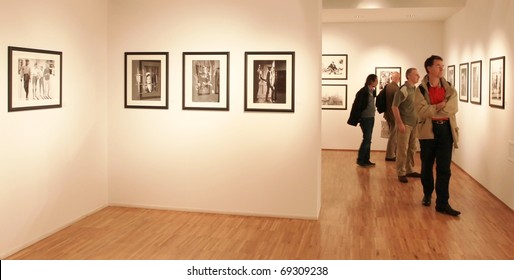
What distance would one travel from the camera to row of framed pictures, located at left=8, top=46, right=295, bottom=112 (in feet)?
21.0

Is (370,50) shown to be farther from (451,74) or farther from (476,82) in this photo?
(476,82)

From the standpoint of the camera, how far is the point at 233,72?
6.63 metres

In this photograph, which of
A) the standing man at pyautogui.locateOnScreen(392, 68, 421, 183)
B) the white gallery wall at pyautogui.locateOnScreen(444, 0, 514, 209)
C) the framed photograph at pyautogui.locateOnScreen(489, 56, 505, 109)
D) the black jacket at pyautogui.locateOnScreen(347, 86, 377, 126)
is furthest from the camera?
the black jacket at pyautogui.locateOnScreen(347, 86, 377, 126)

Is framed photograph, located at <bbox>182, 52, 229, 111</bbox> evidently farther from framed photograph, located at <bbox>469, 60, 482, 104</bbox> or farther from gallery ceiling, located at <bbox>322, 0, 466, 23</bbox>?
gallery ceiling, located at <bbox>322, 0, 466, 23</bbox>

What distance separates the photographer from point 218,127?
6738 mm

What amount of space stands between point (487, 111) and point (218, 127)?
4487mm

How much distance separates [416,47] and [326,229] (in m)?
8.12

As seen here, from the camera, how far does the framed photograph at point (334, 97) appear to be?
13250 mm

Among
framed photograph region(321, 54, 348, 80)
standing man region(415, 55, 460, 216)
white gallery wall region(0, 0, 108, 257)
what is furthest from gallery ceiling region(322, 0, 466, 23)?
white gallery wall region(0, 0, 108, 257)

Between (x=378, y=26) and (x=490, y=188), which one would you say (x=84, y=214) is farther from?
(x=378, y=26)

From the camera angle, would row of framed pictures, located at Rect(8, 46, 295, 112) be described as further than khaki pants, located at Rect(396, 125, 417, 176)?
No

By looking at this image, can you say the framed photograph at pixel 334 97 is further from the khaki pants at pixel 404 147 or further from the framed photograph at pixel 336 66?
the khaki pants at pixel 404 147

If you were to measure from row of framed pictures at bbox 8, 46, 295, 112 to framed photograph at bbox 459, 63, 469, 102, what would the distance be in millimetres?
5065

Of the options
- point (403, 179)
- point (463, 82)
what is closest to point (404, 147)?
point (403, 179)
